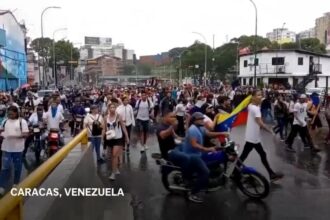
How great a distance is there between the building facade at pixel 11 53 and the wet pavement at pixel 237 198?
124 ft

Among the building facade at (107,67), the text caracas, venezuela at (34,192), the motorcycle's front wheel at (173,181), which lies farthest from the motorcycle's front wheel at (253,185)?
the building facade at (107,67)

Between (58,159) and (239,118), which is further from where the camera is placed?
(239,118)

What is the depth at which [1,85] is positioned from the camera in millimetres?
45250

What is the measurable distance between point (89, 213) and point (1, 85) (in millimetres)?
42185

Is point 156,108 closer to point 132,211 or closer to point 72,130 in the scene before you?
point 72,130

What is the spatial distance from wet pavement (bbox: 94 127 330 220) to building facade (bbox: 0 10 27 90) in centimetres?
3788

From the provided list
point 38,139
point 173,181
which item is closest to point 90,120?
point 38,139

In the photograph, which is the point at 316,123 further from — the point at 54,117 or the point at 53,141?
the point at 53,141

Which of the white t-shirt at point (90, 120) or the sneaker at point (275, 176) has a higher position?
the white t-shirt at point (90, 120)

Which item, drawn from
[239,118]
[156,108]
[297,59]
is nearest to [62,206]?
[239,118]

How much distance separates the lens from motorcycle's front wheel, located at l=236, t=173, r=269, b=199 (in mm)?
7836

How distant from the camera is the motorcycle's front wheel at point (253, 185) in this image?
25.7 ft

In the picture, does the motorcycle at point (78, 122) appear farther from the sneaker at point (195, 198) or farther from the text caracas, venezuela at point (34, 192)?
the text caracas, venezuela at point (34, 192)

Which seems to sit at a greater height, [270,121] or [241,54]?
[241,54]
